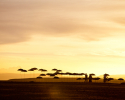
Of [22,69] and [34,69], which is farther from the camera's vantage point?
[34,69]

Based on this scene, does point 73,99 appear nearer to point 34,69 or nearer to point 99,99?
point 99,99

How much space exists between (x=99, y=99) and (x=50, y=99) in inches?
298

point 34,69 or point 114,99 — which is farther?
point 34,69

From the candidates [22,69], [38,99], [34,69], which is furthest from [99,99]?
[34,69]

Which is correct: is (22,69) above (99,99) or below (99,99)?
above

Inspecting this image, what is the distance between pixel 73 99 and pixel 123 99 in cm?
780

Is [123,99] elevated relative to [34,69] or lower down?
lower down

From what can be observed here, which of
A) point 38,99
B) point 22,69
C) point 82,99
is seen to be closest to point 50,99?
point 38,99

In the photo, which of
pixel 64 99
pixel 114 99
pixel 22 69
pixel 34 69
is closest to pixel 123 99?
pixel 114 99

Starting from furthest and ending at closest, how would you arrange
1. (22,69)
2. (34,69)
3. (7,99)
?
(34,69) → (22,69) → (7,99)

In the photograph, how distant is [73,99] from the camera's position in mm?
37562

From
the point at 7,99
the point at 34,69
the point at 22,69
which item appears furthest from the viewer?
the point at 34,69

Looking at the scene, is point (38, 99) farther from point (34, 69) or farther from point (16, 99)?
point (34, 69)

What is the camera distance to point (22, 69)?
176000 mm
